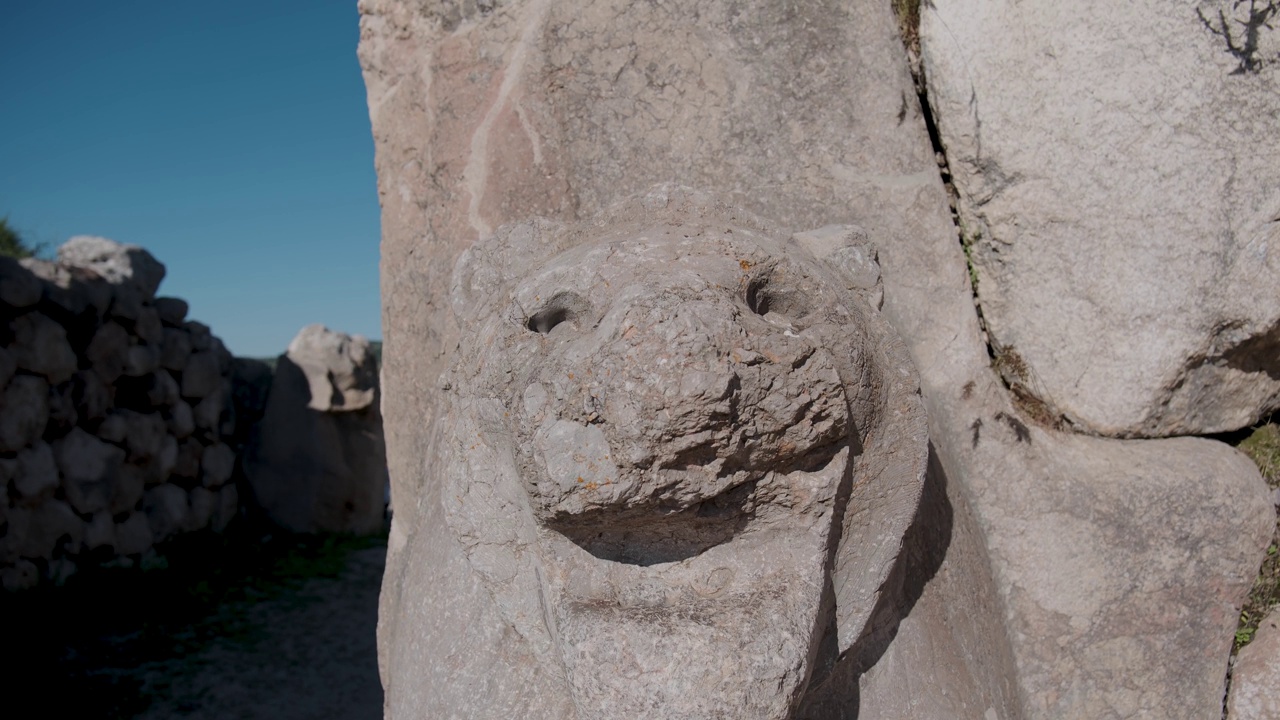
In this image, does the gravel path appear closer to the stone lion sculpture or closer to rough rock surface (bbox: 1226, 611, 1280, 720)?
the stone lion sculpture

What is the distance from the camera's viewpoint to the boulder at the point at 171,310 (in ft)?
19.1

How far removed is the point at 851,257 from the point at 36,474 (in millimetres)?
4715

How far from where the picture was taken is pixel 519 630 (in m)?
1.12

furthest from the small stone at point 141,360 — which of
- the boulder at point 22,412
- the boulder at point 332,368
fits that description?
the boulder at point 332,368

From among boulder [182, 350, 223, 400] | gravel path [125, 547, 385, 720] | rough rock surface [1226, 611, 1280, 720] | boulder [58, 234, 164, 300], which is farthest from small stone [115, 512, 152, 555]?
rough rock surface [1226, 611, 1280, 720]

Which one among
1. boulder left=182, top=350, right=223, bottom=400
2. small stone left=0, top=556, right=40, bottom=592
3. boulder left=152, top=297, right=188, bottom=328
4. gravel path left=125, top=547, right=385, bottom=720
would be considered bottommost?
gravel path left=125, top=547, right=385, bottom=720

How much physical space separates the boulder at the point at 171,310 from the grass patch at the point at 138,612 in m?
1.35

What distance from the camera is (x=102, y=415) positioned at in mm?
5188

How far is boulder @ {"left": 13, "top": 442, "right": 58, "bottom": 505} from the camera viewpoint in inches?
180

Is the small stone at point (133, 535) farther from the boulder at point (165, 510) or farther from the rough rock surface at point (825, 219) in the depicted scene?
the rough rock surface at point (825, 219)

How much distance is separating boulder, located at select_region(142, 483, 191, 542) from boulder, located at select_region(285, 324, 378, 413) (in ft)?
3.48

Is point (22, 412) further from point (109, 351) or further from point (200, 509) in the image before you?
point (200, 509)

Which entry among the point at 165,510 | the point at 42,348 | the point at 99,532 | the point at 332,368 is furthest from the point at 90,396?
the point at 332,368

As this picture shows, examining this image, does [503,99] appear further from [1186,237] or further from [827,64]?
[1186,237]
